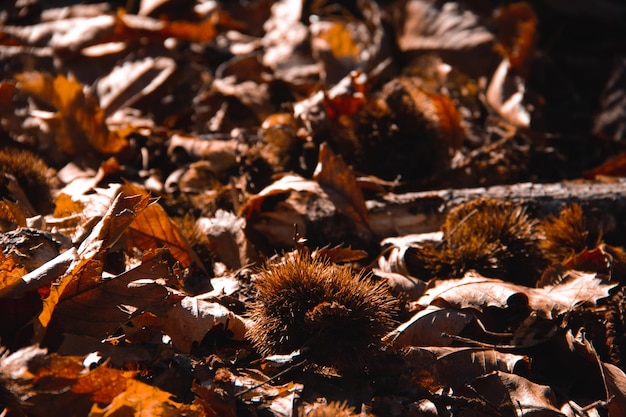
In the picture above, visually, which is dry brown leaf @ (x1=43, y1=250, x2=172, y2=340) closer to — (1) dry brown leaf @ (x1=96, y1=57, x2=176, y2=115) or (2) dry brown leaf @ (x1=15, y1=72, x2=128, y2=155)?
(2) dry brown leaf @ (x1=15, y1=72, x2=128, y2=155)

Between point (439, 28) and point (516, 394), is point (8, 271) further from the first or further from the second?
point (439, 28)

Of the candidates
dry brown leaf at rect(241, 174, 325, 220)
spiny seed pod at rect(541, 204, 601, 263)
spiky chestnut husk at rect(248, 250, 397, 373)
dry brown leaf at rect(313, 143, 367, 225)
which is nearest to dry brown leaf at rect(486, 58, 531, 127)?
spiny seed pod at rect(541, 204, 601, 263)

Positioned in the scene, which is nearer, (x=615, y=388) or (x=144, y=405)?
(x=144, y=405)

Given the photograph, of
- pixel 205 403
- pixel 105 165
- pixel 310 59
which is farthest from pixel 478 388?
pixel 310 59

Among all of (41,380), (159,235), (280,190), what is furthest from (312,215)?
(41,380)

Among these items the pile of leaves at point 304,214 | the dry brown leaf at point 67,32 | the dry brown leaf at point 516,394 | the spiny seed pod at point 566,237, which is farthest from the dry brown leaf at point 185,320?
the dry brown leaf at point 67,32

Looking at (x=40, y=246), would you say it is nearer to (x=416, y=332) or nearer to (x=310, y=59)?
(x=416, y=332)
